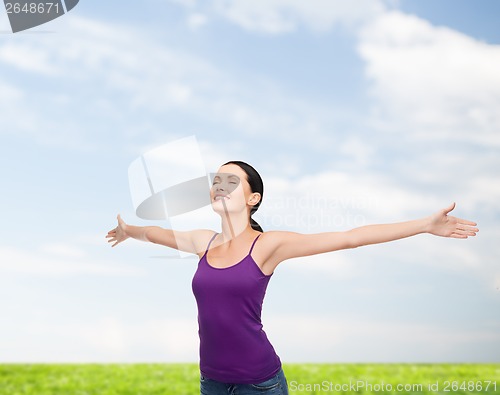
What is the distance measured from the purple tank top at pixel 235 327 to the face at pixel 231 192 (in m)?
0.34

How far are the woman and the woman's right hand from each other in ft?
2.89

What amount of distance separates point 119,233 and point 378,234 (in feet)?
5.84

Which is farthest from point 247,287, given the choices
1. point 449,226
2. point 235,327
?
point 449,226

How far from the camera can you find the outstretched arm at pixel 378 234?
331 centimetres

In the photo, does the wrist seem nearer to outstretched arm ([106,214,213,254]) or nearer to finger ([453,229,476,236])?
finger ([453,229,476,236])

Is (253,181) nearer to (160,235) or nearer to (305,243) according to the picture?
(305,243)

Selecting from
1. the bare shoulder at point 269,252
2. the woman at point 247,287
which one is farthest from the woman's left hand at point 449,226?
the bare shoulder at point 269,252

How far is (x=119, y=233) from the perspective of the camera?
4250 millimetres

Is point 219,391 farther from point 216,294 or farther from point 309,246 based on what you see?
point 309,246

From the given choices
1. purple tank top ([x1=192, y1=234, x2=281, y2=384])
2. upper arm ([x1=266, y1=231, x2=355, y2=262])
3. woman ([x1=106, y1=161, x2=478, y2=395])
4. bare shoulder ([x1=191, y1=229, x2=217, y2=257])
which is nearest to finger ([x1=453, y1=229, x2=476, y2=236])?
woman ([x1=106, y1=161, x2=478, y2=395])

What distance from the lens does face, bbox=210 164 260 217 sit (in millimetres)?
3516

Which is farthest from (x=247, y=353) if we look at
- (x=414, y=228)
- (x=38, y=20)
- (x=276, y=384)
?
(x=38, y=20)

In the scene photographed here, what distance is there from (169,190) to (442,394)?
4.06 metres

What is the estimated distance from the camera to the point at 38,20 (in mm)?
5590
